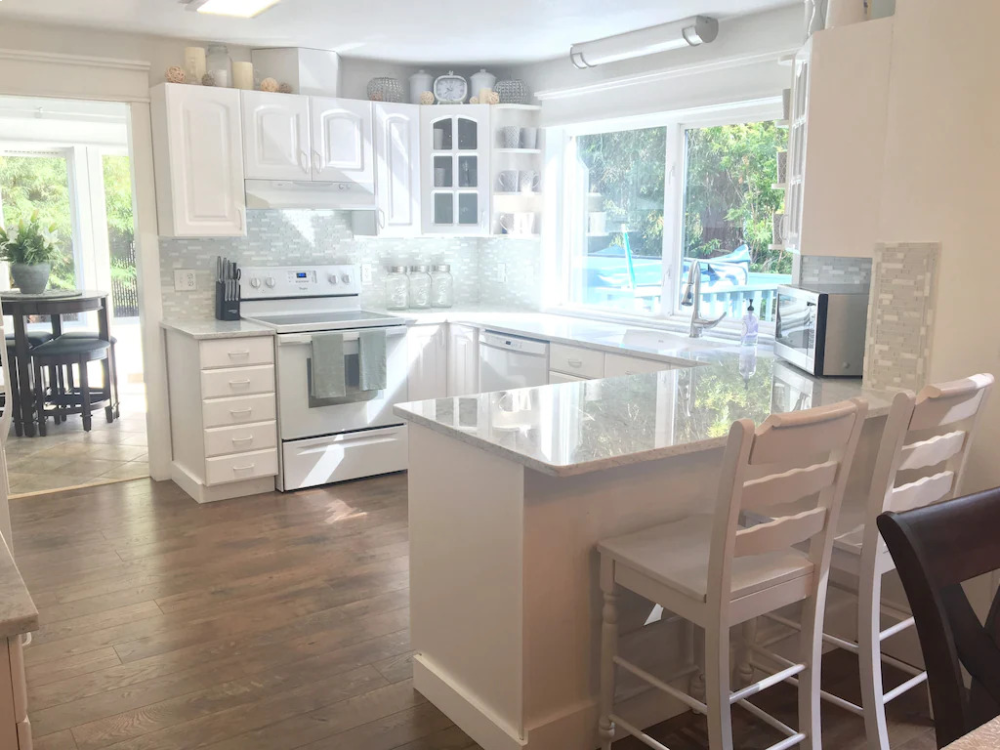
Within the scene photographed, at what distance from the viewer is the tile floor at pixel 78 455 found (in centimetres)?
477

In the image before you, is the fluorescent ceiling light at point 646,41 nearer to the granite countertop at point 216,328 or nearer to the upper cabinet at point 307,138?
the upper cabinet at point 307,138

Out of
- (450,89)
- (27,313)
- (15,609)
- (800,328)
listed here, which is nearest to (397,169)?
(450,89)

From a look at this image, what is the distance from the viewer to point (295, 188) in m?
4.62

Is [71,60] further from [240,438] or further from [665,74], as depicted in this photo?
[665,74]

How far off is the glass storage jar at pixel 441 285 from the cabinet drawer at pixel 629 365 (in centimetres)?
178

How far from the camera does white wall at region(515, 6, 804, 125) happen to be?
12.6 ft

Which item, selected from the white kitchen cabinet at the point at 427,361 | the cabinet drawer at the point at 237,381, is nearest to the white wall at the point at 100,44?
the cabinet drawer at the point at 237,381

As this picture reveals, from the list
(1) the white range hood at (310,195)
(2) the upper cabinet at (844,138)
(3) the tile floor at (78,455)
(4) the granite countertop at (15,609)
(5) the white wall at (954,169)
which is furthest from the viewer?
(3) the tile floor at (78,455)

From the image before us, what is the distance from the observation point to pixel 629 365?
12.9ft

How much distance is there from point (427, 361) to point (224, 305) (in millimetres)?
1171

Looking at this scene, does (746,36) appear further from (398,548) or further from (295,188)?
(398,548)

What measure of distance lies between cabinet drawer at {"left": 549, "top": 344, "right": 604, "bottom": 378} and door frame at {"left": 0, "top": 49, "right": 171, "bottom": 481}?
2.15m

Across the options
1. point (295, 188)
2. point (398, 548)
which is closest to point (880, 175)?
point (398, 548)

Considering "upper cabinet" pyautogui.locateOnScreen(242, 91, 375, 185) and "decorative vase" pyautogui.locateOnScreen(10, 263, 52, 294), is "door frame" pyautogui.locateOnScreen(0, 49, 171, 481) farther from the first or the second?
"decorative vase" pyautogui.locateOnScreen(10, 263, 52, 294)
